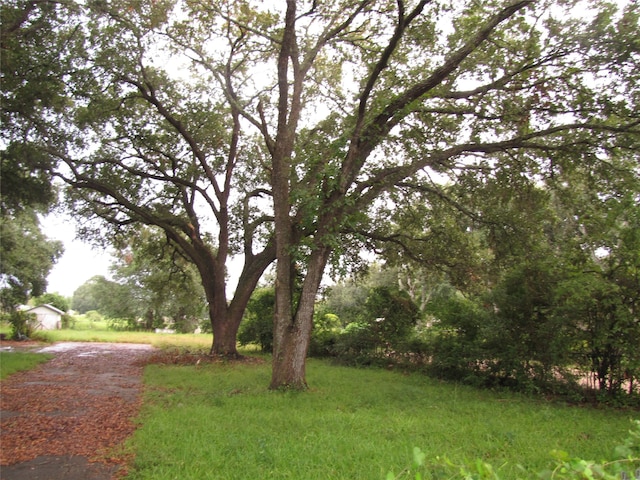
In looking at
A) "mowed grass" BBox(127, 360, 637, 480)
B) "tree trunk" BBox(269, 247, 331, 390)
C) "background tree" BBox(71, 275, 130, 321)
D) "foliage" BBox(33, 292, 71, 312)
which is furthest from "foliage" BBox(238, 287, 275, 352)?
"foliage" BBox(33, 292, 71, 312)

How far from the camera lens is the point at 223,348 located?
53.6 feet

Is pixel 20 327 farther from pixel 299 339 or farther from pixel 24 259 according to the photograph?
pixel 299 339

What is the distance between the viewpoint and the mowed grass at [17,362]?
11834 millimetres

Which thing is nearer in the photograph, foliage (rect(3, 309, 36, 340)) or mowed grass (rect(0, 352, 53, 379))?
mowed grass (rect(0, 352, 53, 379))

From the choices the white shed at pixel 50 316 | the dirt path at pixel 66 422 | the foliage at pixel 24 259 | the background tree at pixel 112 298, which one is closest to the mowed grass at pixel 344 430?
the dirt path at pixel 66 422

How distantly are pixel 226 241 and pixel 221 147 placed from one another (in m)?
3.78

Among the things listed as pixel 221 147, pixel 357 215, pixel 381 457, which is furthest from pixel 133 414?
pixel 221 147

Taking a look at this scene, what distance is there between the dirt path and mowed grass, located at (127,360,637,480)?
1.25 feet

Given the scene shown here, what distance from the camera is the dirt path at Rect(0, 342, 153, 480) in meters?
4.96

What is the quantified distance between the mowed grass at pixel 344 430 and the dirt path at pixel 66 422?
0.38 meters

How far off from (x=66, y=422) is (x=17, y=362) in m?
8.18

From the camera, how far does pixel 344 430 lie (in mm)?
6266

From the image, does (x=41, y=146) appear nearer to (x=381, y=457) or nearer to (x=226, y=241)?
(x=226, y=241)

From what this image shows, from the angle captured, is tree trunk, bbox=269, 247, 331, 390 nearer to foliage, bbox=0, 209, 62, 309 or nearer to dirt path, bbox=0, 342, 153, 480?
dirt path, bbox=0, 342, 153, 480
